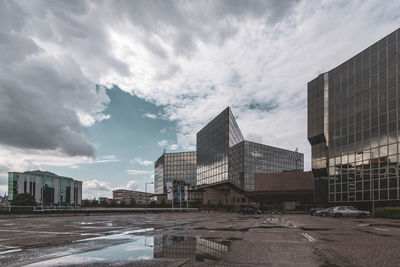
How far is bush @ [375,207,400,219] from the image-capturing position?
117 feet

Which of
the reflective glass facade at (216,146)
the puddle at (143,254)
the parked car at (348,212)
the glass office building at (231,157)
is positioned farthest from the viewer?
the glass office building at (231,157)

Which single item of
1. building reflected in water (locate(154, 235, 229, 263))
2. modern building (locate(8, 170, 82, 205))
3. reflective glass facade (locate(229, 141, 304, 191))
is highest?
reflective glass facade (locate(229, 141, 304, 191))

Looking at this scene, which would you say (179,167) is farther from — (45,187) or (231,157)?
(45,187)

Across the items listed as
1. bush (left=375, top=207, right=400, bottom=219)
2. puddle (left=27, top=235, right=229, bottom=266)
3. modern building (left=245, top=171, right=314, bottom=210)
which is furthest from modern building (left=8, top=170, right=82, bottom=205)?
puddle (left=27, top=235, right=229, bottom=266)

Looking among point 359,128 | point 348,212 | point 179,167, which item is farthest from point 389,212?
point 179,167

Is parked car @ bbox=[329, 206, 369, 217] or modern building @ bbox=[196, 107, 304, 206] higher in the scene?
modern building @ bbox=[196, 107, 304, 206]

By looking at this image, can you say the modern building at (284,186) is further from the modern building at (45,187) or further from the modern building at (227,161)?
the modern building at (45,187)

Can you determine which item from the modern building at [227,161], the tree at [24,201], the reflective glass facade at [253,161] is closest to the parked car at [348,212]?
the modern building at [227,161]

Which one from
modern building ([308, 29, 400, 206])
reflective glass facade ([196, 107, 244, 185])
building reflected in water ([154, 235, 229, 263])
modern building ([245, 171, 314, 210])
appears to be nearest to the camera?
building reflected in water ([154, 235, 229, 263])

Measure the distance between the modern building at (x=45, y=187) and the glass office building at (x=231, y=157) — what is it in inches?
2923

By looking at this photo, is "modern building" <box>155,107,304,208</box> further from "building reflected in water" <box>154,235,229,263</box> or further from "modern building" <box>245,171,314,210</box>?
"building reflected in water" <box>154,235,229,263</box>

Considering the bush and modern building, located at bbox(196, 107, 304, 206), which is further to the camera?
modern building, located at bbox(196, 107, 304, 206)

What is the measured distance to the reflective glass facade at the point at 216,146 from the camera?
86312 mm

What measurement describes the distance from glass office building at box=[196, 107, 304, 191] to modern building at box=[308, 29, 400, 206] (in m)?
25.8
